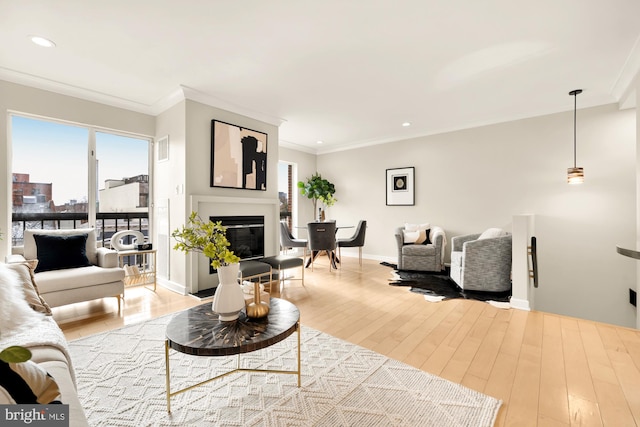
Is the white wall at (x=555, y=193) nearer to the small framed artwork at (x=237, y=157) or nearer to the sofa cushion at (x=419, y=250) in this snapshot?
the sofa cushion at (x=419, y=250)

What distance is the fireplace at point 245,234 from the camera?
13.5 feet

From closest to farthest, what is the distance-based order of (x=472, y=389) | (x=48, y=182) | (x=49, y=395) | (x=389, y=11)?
(x=49, y=395)
(x=472, y=389)
(x=389, y=11)
(x=48, y=182)

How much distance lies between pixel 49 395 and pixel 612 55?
4.73m

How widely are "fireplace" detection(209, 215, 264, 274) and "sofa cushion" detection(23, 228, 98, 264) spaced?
1.32 meters

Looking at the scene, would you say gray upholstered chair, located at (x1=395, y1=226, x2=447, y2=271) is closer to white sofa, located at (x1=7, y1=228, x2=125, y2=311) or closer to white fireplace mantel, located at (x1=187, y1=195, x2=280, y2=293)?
white fireplace mantel, located at (x1=187, y1=195, x2=280, y2=293)

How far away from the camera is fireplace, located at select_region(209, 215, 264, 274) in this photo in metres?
4.12

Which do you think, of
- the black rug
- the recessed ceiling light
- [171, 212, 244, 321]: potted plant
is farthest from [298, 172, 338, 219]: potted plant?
[171, 212, 244, 321]: potted plant

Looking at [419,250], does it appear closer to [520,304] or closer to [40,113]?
[520,304]

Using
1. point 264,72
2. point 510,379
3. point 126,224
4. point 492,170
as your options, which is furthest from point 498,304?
point 126,224

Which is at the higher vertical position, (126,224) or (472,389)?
(126,224)

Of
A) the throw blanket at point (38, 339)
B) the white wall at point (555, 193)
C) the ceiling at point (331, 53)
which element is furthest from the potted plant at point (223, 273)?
the white wall at point (555, 193)

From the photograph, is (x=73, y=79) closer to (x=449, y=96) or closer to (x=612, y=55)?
(x=449, y=96)

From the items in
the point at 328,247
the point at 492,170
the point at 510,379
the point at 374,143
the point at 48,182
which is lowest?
the point at 510,379

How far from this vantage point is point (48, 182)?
3.52 meters
